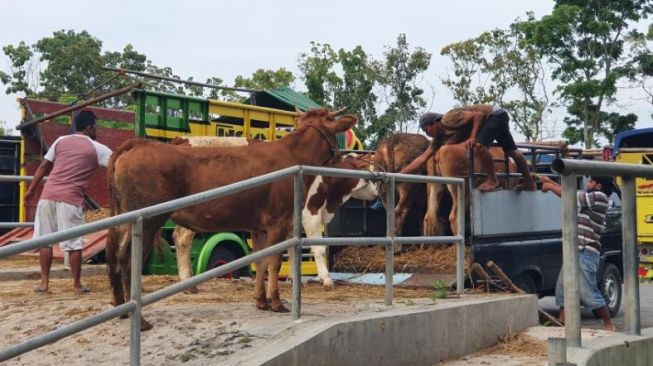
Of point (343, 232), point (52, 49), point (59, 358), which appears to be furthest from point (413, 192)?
point (52, 49)

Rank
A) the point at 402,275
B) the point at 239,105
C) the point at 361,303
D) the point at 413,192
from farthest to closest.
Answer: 1. the point at 239,105
2. the point at 413,192
3. the point at 402,275
4. the point at 361,303

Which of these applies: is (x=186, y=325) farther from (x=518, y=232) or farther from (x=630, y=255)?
(x=518, y=232)

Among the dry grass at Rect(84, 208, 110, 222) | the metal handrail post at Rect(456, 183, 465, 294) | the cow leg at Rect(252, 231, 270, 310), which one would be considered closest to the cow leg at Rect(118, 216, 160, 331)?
the cow leg at Rect(252, 231, 270, 310)

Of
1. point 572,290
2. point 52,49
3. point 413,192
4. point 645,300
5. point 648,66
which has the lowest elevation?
point 645,300

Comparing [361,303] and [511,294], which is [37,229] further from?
[511,294]

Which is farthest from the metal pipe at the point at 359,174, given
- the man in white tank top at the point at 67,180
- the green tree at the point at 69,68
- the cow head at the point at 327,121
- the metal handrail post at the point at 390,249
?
the green tree at the point at 69,68

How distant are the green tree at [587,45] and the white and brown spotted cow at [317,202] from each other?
69.0 ft

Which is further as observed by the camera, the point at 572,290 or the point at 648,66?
the point at 648,66

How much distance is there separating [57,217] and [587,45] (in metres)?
25.1

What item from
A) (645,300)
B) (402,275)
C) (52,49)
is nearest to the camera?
(402,275)

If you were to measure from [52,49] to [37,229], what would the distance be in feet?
117

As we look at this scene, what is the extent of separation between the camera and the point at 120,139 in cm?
1420

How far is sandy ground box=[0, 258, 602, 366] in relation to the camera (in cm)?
542

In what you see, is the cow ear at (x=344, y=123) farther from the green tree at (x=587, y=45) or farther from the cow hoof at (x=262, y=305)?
the green tree at (x=587, y=45)
